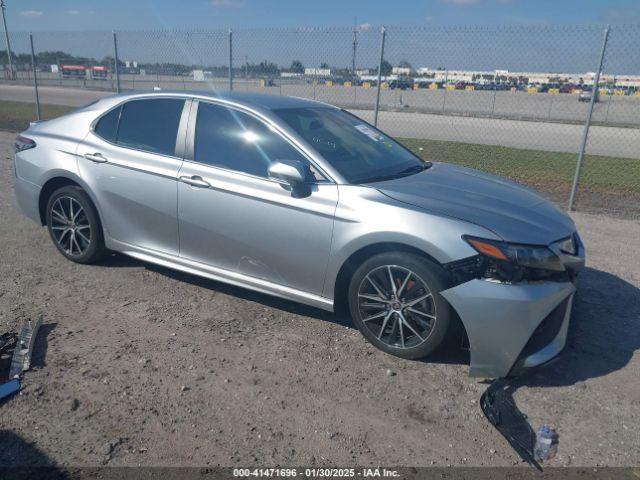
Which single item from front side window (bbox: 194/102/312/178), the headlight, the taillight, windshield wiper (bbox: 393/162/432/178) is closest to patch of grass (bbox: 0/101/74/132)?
the taillight

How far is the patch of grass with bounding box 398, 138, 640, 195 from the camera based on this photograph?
9922 millimetres

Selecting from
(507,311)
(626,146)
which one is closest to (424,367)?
(507,311)

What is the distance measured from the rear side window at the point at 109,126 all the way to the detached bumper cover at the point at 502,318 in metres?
3.25

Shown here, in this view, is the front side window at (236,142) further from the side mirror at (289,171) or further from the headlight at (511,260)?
the headlight at (511,260)

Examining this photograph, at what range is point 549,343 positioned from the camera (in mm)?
3439

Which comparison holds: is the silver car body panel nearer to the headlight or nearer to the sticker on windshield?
the headlight

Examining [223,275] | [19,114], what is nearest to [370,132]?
[223,275]

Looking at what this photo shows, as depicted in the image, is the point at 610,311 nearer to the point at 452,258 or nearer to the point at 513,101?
the point at 452,258

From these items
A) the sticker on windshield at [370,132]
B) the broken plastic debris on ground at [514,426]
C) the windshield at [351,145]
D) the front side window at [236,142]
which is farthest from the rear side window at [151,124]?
the broken plastic debris on ground at [514,426]

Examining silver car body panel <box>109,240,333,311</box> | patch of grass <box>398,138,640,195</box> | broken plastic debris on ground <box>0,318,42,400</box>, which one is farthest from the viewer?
patch of grass <box>398,138,640,195</box>

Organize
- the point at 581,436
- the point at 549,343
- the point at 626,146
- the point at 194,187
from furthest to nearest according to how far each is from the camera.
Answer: the point at 626,146 → the point at 194,187 → the point at 549,343 → the point at 581,436

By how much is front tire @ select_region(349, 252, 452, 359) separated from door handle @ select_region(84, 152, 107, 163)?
2.52m

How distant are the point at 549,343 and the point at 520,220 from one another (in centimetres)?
82

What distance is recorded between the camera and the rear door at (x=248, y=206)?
387 centimetres
